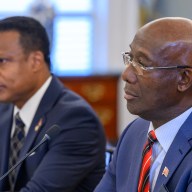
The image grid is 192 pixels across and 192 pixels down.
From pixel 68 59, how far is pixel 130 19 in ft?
2.67

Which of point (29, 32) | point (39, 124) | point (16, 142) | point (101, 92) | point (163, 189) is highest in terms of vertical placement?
point (29, 32)

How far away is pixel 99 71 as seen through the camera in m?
6.23

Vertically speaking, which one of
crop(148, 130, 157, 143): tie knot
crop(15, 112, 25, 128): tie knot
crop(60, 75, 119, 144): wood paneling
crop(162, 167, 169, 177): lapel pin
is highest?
crop(148, 130, 157, 143): tie knot

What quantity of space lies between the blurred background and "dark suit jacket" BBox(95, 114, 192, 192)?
3830 mm

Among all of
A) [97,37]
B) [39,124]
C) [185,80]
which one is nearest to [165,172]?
[185,80]

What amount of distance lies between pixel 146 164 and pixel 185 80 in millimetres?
309

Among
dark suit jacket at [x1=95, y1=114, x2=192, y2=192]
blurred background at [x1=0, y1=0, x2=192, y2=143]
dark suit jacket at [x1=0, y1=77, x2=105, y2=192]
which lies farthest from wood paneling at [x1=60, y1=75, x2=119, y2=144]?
dark suit jacket at [x1=95, y1=114, x2=192, y2=192]

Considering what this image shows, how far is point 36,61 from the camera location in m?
2.76

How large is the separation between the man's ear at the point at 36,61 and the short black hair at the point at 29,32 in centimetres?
2

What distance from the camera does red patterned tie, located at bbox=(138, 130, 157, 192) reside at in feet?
6.29

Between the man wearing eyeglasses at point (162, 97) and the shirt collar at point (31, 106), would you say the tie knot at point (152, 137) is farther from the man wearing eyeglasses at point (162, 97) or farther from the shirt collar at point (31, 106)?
the shirt collar at point (31, 106)

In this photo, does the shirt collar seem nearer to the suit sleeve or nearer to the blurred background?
the suit sleeve

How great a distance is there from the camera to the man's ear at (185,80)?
186cm

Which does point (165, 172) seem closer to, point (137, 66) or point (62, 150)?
point (137, 66)
